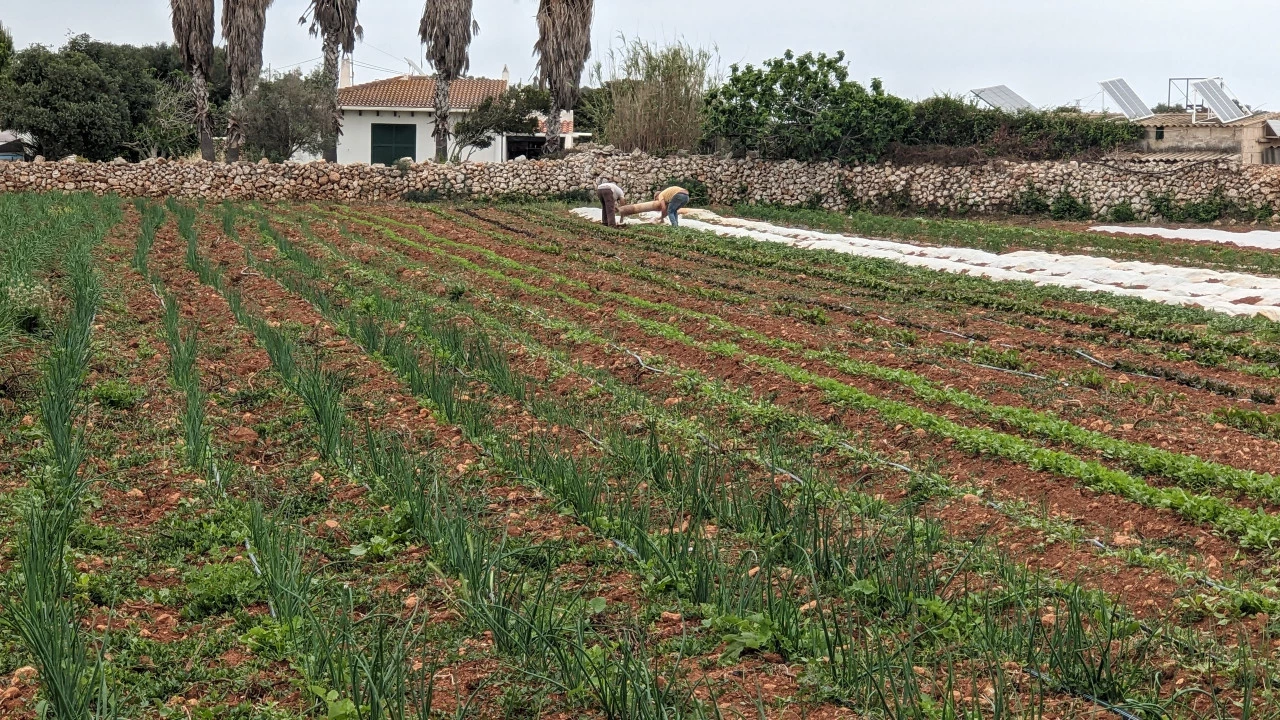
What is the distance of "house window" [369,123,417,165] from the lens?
44719 mm

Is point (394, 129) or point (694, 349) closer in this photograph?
point (694, 349)

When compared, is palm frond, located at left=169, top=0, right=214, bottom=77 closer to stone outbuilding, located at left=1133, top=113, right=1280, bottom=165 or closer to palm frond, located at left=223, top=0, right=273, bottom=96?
palm frond, located at left=223, top=0, right=273, bottom=96

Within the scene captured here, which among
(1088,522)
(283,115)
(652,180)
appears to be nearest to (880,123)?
(652,180)

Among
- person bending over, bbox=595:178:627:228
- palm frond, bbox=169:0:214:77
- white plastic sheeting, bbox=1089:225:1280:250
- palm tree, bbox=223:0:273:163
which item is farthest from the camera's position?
palm tree, bbox=223:0:273:163

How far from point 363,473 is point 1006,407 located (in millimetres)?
4145

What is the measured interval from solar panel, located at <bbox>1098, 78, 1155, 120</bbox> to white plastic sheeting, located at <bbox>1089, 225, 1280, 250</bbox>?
8.24 meters

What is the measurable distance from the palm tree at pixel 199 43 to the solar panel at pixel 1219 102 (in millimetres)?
25307

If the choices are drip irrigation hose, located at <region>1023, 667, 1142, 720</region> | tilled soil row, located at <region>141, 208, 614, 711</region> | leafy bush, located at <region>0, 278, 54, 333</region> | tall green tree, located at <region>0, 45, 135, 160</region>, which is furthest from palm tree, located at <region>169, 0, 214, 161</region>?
drip irrigation hose, located at <region>1023, 667, 1142, 720</region>

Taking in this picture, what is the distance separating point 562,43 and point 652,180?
555 cm

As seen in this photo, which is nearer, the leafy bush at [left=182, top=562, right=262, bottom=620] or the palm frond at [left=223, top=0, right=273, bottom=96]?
the leafy bush at [left=182, top=562, right=262, bottom=620]

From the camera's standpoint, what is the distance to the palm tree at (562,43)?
32.3m

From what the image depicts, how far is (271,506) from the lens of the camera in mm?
5566

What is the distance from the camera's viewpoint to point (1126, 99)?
30219mm

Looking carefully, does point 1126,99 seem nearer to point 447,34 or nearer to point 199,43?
point 447,34
